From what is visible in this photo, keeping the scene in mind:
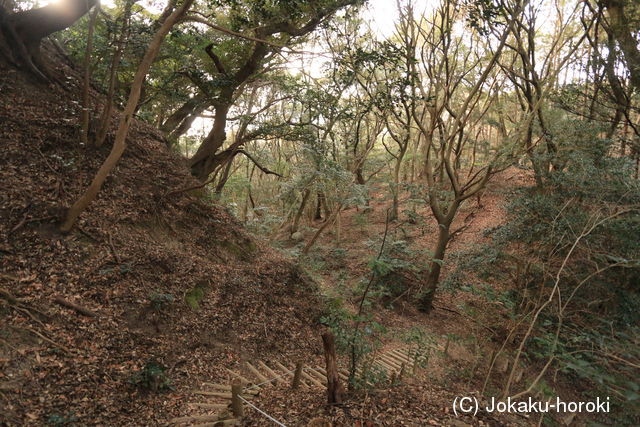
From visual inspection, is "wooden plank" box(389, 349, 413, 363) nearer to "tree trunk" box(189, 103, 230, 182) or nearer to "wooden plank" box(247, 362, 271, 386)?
"wooden plank" box(247, 362, 271, 386)

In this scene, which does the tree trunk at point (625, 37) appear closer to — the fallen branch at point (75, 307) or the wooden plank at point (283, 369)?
the wooden plank at point (283, 369)

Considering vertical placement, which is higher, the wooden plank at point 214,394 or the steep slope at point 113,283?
the steep slope at point 113,283

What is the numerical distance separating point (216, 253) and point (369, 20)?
36.9 ft

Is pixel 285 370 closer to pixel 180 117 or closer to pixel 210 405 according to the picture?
pixel 210 405

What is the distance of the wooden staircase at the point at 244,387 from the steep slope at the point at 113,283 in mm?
336

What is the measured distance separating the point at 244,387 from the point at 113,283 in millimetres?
2919

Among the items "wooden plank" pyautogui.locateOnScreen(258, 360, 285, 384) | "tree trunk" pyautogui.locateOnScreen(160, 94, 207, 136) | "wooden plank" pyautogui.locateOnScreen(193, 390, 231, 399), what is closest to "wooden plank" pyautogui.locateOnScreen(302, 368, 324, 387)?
"wooden plank" pyautogui.locateOnScreen(258, 360, 285, 384)

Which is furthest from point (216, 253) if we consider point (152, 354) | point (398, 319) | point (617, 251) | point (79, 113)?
point (617, 251)

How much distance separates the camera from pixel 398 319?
12.1m

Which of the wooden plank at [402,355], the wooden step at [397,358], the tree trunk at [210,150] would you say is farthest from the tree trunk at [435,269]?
the tree trunk at [210,150]

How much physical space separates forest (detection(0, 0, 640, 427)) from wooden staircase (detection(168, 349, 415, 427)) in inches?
2.1

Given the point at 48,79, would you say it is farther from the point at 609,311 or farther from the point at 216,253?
the point at 609,311

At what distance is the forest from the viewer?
15.1 ft

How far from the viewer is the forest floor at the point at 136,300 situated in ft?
14.5
